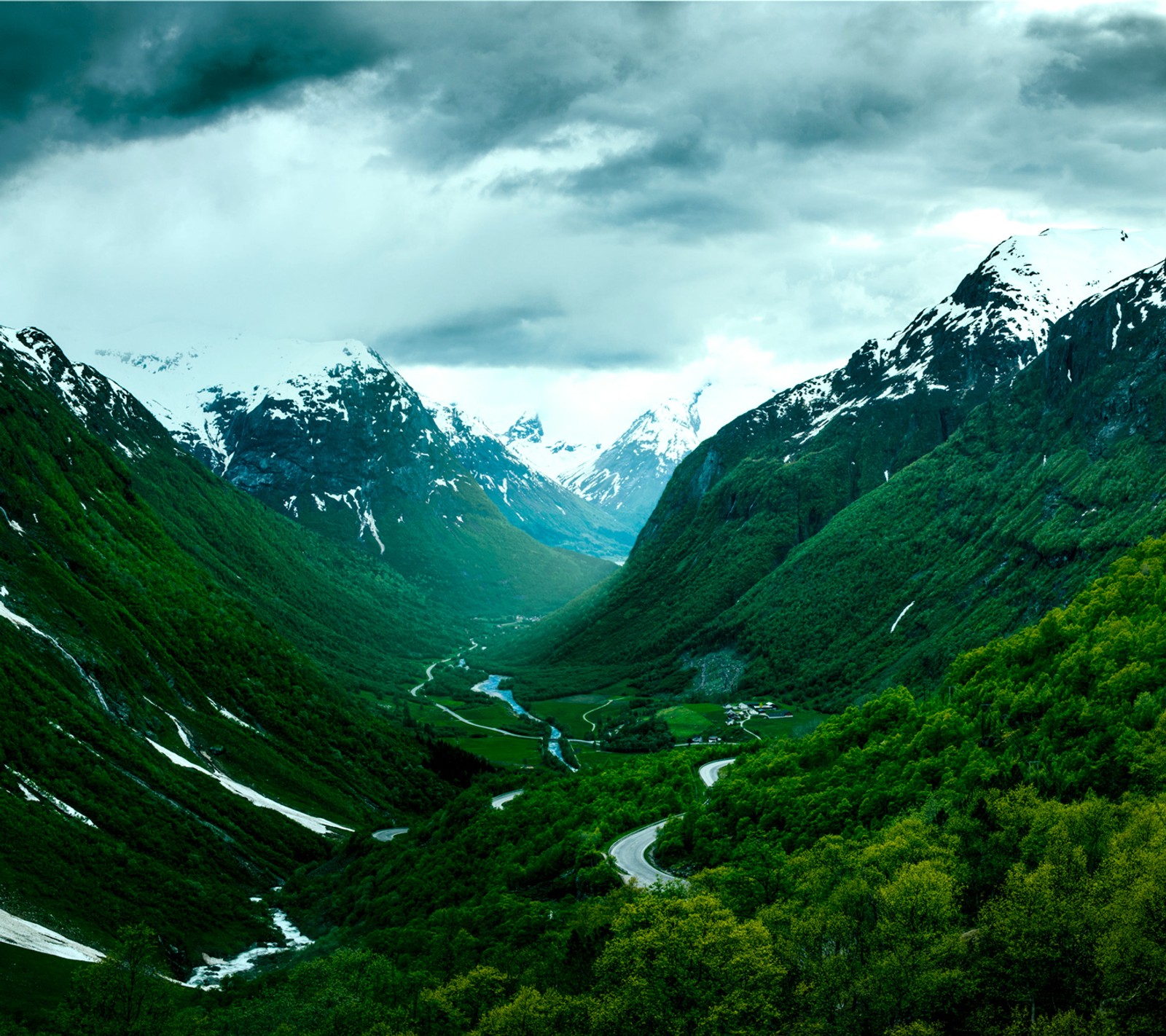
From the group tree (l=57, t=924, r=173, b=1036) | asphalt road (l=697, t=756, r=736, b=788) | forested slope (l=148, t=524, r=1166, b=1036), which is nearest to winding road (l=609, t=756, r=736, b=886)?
forested slope (l=148, t=524, r=1166, b=1036)

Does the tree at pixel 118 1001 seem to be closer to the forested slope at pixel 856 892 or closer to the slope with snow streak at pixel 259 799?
the forested slope at pixel 856 892

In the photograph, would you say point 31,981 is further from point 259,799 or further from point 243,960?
point 259,799

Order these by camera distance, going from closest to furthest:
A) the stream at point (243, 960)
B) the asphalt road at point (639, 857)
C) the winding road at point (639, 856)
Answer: the winding road at point (639, 856)
the asphalt road at point (639, 857)
the stream at point (243, 960)

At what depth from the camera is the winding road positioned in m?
98.7

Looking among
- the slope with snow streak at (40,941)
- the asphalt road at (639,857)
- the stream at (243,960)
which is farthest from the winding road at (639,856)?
the slope with snow streak at (40,941)

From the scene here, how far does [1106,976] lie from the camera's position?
5553cm

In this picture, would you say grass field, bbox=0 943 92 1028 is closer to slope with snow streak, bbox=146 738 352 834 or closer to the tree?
the tree

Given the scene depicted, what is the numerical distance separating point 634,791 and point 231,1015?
2507 inches

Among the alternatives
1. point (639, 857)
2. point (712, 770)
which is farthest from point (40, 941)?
point (712, 770)

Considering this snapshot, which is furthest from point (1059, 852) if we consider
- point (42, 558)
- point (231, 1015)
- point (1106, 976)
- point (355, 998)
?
point (42, 558)

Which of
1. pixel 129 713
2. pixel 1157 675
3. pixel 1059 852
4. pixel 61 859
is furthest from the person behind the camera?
pixel 129 713

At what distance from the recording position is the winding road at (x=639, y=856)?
9869 cm

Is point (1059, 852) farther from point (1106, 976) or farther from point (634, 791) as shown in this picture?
point (634, 791)

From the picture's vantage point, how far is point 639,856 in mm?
108500
